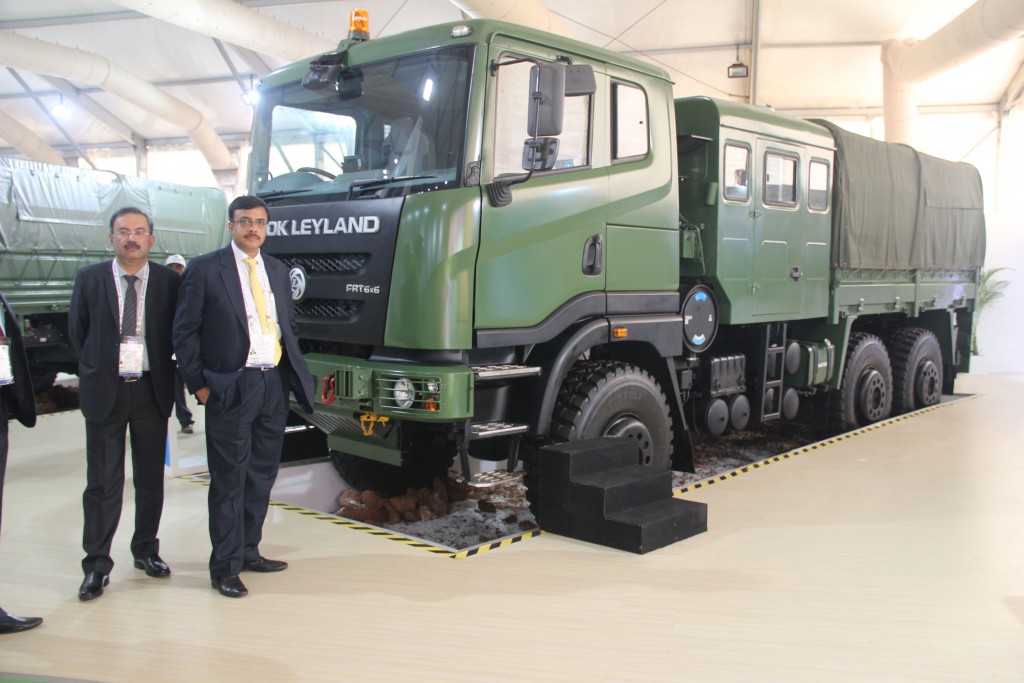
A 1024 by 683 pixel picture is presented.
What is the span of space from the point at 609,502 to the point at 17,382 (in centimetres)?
270

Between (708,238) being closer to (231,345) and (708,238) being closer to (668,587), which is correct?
(668,587)

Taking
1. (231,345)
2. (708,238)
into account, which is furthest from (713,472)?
(231,345)

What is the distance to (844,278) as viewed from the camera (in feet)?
25.1

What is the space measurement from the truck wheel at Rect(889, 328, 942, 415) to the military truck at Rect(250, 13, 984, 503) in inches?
117

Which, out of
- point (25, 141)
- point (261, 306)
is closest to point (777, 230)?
point (261, 306)

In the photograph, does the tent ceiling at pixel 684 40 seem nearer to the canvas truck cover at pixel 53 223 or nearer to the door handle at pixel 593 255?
the canvas truck cover at pixel 53 223

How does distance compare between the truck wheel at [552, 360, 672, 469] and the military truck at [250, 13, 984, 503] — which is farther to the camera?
the truck wheel at [552, 360, 672, 469]

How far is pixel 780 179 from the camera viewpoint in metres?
6.84

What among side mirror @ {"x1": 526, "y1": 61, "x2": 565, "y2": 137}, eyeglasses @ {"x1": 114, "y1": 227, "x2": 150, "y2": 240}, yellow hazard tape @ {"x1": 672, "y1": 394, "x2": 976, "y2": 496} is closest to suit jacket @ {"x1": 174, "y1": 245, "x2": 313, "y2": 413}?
eyeglasses @ {"x1": 114, "y1": 227, "x2": 150, "y2": 240}

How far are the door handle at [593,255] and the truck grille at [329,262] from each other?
123 centimetres

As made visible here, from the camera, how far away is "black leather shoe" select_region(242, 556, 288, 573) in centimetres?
399

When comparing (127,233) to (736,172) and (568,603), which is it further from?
(736,172)

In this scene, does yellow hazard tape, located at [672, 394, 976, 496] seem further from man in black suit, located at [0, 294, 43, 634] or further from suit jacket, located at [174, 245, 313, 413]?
man in black suit, located at [0, 294, 43, 634]

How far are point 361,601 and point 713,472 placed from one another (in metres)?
4.54
